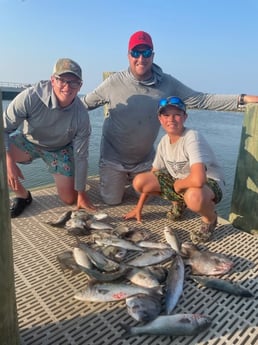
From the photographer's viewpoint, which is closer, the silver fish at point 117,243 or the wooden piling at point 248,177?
the silver fish at point 117,243

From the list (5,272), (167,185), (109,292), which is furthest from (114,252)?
(5,272)

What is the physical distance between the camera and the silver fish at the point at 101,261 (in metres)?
3.01

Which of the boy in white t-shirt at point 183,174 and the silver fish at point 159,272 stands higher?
the boy in white t-shirt at point 183,174

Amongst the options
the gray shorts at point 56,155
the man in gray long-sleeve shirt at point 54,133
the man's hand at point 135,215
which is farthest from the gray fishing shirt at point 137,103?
the man's hand at point 135,215

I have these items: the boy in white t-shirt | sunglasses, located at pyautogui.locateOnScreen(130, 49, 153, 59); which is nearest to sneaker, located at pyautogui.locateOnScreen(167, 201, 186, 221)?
the boy in white t-shirt

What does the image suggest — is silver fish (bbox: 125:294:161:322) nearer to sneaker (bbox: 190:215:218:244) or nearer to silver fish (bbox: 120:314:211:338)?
silver fish (bbox: 120:314:211:338)

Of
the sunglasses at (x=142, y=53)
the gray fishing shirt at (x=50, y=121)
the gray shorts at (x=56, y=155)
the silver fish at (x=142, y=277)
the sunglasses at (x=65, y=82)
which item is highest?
the sunglasses at (x=142, y=53)

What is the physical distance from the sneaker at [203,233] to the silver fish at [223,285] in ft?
2.45

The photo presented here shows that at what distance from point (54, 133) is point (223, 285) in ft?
9.85

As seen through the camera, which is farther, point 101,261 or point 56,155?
point 56,155

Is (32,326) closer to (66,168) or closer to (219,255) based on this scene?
(219,255)

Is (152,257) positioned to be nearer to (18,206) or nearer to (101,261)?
(101,261)

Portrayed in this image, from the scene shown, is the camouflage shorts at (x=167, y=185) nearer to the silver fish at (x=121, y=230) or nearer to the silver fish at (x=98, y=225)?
the silver fish at (x=121, y=230)

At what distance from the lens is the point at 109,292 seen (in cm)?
271
